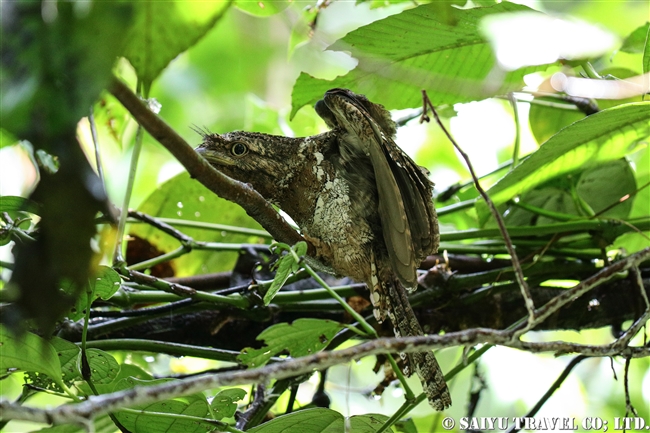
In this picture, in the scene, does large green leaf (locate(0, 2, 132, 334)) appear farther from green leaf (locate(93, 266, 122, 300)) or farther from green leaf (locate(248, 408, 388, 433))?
green leaf (locate(248, 408, 388, 433))

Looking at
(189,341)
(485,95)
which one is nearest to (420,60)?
(485,95)

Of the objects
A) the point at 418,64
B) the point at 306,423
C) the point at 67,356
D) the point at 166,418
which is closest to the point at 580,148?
the point at 418,64

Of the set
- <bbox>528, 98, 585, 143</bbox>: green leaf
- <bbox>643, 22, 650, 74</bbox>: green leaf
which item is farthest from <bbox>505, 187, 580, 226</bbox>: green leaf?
<bbox>643, 22, 650, 74</bbox>: green leaf

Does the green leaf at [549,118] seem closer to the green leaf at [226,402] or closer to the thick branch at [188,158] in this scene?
the thick branch at [188,158]

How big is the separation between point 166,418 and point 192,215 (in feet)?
3.84

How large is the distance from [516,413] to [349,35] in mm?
2704

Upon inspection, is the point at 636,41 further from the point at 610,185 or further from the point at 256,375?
the point at 256,375

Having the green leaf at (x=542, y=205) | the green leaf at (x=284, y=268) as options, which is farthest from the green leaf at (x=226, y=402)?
the green leaf at (x=542, y=205)

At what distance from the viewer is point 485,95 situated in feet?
6.00

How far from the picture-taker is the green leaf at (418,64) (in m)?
1.59

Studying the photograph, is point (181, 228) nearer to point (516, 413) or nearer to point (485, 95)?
point (485, 95)

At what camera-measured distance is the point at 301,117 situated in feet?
8.56

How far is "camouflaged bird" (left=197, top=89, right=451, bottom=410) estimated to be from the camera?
1.50m

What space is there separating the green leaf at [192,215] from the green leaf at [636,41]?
152cm
